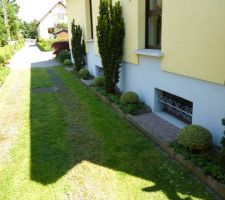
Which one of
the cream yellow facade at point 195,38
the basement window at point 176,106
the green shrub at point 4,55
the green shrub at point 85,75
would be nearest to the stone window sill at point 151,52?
the cream yellow facade at point 195,38

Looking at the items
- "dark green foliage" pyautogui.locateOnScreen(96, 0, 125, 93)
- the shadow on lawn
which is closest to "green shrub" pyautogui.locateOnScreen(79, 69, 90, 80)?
"dark green foliage" pyautogui.locateOnScreen(96, 0, 125, 93)

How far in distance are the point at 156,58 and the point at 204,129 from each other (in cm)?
226

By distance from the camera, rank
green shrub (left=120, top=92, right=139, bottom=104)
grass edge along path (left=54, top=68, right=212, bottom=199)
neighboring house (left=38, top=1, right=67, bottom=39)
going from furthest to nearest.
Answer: neighboring house (left=38, top=1, right=67, bottom=39) < green shrub (left=120, top=92, right=139, bottom=104) < grass edge along path (left=54, top=68, right=212, bottom=199)

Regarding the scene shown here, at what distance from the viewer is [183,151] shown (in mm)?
4438

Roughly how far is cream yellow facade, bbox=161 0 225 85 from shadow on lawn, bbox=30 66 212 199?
1.71 m

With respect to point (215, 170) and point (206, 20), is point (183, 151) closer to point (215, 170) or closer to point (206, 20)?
point (215, 170)

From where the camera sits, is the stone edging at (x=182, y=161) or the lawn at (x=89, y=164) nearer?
the stone edging at (x=182, y=161)

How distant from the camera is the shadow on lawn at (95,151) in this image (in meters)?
4.11


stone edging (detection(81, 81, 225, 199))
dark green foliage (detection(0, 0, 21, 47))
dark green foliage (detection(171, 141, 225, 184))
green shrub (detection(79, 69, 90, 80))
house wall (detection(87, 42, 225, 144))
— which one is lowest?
stone edging (detection(81, 81, 225, 199))

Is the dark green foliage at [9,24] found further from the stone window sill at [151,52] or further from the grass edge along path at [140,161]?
the grass edge along path at [140,161]

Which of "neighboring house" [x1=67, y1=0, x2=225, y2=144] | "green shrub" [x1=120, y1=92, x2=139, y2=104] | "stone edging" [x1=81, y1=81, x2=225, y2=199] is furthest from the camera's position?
"green shrub" [x1=120, y1=92, x2=139, y2=104]

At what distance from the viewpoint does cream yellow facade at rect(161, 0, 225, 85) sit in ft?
13.4

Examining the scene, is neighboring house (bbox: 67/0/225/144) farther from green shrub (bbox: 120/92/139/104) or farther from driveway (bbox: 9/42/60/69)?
driveway (bbox: 9/42/60/69)

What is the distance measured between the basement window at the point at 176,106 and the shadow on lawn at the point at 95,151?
111 cm
